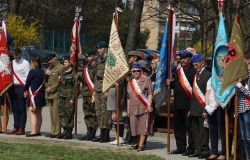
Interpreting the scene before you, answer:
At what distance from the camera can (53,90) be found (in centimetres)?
1514

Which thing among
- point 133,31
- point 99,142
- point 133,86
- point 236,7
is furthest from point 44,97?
point 133,31

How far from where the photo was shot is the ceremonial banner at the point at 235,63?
37.0ft

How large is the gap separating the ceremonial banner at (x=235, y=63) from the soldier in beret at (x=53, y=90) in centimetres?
473

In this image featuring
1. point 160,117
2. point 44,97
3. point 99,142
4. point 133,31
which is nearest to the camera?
point 99,142

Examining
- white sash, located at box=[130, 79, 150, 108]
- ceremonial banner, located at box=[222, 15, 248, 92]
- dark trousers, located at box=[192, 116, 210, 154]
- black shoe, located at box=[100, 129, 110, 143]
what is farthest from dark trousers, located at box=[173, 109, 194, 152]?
black shoe, located at box=[100, 129, 110, 143]

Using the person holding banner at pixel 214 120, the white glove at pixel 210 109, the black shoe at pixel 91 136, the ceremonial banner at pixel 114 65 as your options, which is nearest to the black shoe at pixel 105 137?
the black shoe at pixel 91 136

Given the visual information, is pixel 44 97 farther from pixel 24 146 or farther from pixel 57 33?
pixel 57 33

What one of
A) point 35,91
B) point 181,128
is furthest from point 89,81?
point 181,128

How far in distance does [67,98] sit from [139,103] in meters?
2.23

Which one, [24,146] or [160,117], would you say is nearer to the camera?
[24,146]

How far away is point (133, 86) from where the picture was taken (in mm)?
13320

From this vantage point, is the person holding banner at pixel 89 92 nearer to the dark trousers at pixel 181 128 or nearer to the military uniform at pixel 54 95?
the military uniform at pixel 54 95

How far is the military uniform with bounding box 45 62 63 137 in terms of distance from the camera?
49.6 ft

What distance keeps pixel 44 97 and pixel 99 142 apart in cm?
189
